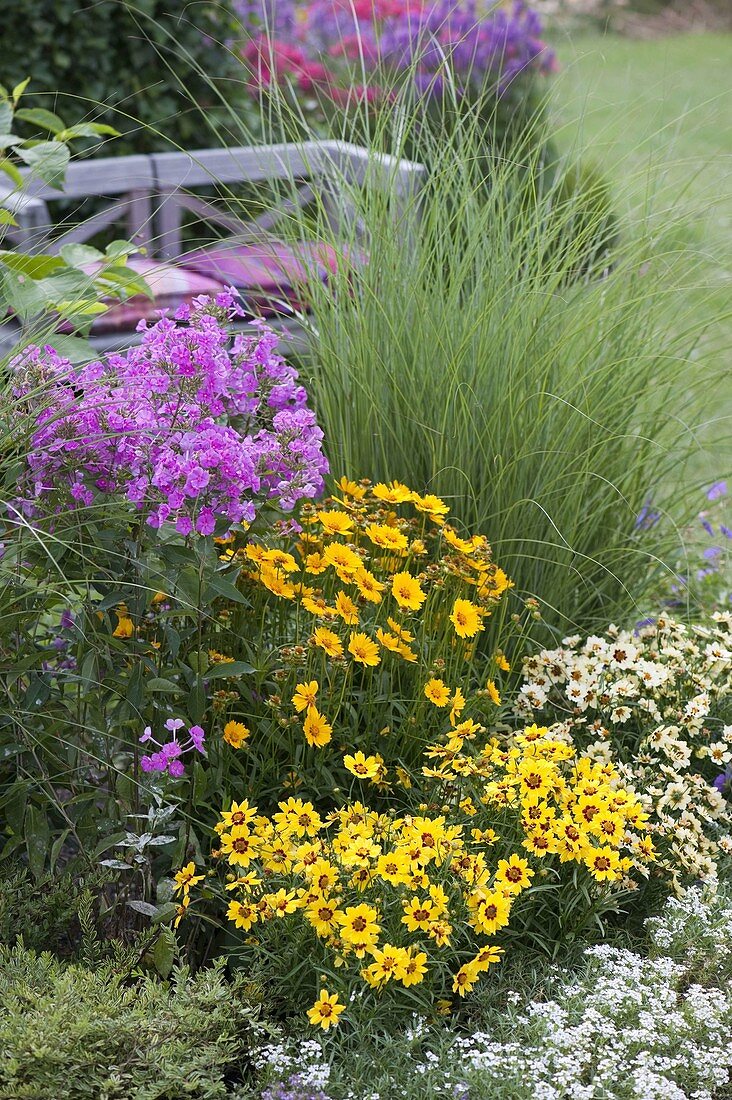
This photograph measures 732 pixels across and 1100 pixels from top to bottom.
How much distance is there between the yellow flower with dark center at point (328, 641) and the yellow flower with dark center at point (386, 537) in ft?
0.68

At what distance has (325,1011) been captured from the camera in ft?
5.63

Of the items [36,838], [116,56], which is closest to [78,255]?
[36,838]

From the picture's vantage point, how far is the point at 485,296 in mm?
2652

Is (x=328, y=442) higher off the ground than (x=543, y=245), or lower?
lower

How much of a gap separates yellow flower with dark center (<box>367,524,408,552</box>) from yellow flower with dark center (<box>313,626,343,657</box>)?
21 centimetres

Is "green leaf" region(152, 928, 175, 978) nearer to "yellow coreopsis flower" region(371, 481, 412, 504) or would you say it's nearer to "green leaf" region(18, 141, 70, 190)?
"yellow coreopsis flower" region(371, 481, 412, 504)

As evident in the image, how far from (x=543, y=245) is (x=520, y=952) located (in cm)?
152

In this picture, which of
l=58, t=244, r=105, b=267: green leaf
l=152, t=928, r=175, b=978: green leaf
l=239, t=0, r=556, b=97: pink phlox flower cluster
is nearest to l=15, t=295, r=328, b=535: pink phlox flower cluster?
l=58, t=244, r=105, b=267: green leaf

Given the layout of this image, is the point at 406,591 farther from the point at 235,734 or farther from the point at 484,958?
the point at 484,958

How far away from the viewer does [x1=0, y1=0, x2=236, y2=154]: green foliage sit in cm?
436

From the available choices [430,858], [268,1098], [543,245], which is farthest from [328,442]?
[268,1098]

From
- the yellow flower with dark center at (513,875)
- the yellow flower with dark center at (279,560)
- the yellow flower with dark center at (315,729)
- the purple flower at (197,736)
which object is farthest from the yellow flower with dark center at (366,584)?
the yellow flower with dark center at (513,875)

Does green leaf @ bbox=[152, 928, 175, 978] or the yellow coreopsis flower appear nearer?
green leaf @ bbox=[152, 928, 175, 978]

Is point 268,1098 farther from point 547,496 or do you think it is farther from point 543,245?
point 543,245
